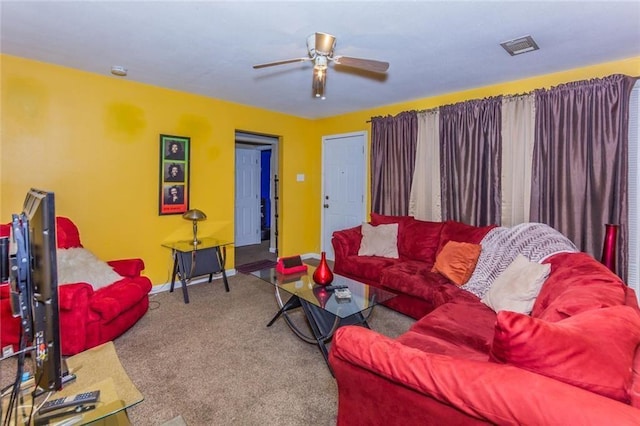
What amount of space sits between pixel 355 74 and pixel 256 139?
3.05 meters

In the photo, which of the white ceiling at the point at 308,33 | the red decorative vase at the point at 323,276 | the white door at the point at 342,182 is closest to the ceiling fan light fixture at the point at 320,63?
the white ceiling at the point at 308,33

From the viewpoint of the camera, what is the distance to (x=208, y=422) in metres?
1.86

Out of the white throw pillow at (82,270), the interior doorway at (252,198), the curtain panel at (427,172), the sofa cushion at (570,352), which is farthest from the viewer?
the interior doorway at (252,198)

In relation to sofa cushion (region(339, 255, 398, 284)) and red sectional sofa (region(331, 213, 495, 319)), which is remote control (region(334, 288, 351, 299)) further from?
sofa cushion (region(339, 255, 398, 284))

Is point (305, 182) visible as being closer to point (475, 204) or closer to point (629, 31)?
point (475, 204)

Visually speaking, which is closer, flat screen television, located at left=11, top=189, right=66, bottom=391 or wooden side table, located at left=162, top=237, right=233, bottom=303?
flat screen television, located at left=11, top=189, right=66, bottom=391

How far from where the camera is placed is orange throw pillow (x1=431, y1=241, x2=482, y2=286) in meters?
2.98

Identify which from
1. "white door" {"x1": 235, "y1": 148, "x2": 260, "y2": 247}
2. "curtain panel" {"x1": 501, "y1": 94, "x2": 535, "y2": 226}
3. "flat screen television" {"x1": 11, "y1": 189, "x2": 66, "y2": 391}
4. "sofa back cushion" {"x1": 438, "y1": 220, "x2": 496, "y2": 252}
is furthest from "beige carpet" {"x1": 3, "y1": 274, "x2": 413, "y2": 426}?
"white door" {"x1": 235, "y1": 148, "x2": 260, "y2": 247}

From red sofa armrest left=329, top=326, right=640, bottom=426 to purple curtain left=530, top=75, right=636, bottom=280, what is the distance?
8.81 feet

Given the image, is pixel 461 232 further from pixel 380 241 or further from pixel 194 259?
pixel 194 259

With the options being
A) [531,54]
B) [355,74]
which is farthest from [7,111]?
[531,54]

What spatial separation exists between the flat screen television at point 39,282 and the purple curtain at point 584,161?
374 cm

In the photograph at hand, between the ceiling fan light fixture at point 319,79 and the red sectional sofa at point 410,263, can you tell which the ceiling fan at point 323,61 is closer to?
the ceiling fan light fixture at point 319,79

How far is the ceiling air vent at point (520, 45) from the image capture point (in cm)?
255
